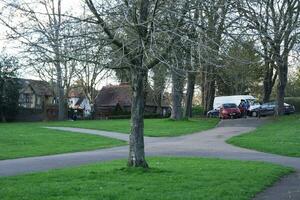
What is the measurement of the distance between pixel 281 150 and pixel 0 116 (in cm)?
4722

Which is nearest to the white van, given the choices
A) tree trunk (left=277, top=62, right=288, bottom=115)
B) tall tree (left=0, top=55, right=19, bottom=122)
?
tree trunk (left=277, top=62, right=288, bottom=115)

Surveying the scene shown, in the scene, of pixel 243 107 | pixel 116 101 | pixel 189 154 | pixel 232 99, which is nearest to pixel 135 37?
pixel 189 154

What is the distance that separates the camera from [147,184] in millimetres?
11438

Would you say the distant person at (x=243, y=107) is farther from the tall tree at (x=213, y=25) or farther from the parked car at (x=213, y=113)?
the tall tree at (x=213, y=25)

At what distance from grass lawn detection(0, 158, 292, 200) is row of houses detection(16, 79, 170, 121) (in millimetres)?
51473

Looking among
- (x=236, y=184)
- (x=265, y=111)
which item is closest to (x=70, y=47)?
(x=236, y=184)

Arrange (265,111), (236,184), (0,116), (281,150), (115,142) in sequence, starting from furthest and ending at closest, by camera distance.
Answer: (0,116), (265,111), (115,142), (281,150), (236,184)

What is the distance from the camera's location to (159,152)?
22516 millimetres

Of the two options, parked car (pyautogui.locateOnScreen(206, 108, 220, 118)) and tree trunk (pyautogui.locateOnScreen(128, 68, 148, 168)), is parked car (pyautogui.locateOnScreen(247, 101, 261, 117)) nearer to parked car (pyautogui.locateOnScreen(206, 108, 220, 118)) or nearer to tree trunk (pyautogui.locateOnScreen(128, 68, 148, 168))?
parked car (pyautogui.locateOnScreen(206, 108, 220, 118))

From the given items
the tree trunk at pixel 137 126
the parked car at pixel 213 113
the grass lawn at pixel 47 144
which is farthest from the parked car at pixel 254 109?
the tree trunk at pixel 137 126

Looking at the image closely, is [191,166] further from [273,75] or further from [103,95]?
[103,95]

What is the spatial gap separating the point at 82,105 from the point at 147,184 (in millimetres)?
90803

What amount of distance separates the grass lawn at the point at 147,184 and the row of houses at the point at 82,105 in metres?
Result: 51.5

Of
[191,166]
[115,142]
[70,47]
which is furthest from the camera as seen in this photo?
[115,142]
